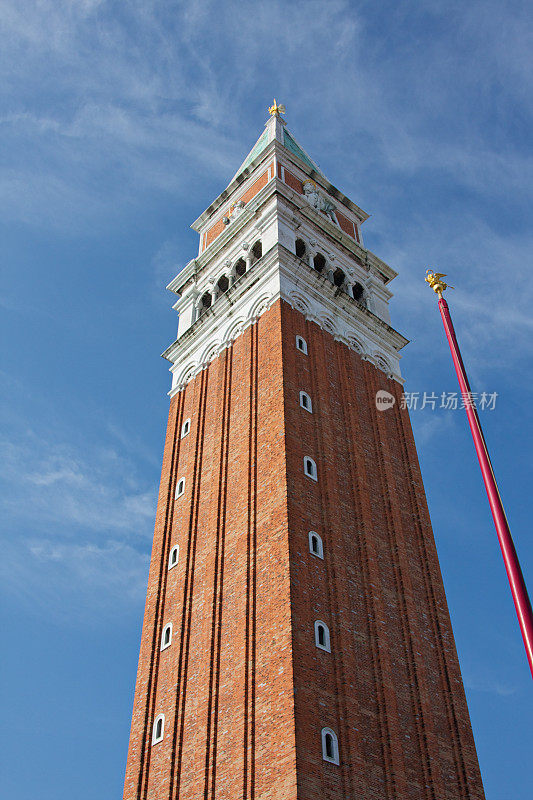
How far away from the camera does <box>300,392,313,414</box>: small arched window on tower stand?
3241 centimetres

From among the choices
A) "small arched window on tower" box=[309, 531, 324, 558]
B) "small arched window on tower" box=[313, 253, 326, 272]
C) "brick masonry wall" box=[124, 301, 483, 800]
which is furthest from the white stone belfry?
"small arched window on tower" box=[309, 531, 324, 558]

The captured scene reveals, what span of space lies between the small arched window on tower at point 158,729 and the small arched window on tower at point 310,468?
955cm

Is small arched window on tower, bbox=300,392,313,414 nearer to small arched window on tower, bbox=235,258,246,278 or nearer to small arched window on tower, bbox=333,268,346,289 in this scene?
small arched window on tower, bbox=235,258,246,278

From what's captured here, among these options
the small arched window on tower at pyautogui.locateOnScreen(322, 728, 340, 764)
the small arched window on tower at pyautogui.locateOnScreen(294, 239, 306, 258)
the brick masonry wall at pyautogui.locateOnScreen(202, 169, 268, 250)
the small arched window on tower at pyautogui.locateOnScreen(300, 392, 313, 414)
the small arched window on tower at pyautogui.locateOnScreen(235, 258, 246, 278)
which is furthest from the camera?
the brick masonry wall at pyautogui.locateOnScreen(202, 169, 268, 250)

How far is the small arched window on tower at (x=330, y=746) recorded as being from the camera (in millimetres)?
22050

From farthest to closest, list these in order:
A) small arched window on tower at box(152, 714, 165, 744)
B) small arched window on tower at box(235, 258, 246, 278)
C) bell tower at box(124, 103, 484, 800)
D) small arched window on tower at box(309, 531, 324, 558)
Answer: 1. small arched window on tower at box(235, 258, 246, 278)
2. small arched window on tower at box(309, 531, 324, 558)
3. small arched window on tower at box(152, 714, 165, 744)
4. bell tower at box(124, 103, 484, 800)

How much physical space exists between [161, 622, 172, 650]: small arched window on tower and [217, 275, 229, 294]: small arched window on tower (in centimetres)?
1866

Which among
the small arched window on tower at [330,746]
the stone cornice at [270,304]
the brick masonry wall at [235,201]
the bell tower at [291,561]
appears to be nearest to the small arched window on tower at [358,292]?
the bell tower at [291,561]

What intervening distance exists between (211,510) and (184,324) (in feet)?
47.3

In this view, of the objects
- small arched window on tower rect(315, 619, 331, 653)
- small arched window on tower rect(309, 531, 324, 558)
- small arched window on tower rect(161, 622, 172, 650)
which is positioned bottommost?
small arched window on tower rect(315, 619, 331, 653)

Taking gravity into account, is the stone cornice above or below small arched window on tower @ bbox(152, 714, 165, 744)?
above

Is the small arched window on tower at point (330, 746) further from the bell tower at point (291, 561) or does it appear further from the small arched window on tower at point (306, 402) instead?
the small arched window on tower at point (306, 402)

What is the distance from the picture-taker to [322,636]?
2502cm

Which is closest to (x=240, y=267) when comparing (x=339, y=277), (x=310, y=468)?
(x=339, y=277)
